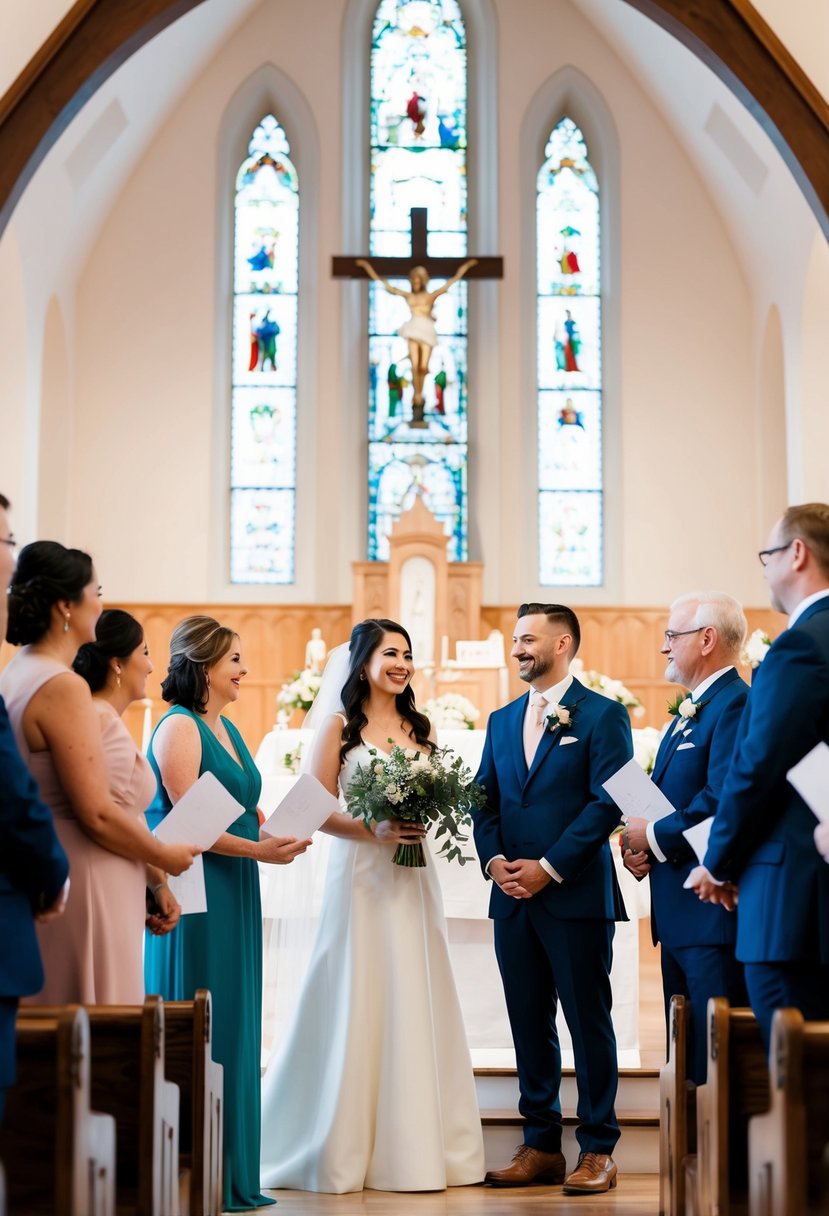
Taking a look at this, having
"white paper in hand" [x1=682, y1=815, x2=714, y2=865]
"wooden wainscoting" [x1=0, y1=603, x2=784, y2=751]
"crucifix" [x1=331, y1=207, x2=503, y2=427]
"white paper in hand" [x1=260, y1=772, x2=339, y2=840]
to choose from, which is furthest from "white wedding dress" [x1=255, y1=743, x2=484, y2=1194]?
"crucifix" [x1=331, y1=207, x2=503, y2=427]

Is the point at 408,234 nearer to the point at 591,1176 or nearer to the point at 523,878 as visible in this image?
the point at 523,878

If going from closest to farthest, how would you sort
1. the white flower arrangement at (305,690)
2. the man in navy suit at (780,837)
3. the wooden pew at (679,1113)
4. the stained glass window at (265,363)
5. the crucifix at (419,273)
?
the man in navy suit at (780,837)
the wooden pew at (679,1113)
the white flower arrangement at (305,690)
the crucifix at (419,273)
the stained glass window at (265,363)

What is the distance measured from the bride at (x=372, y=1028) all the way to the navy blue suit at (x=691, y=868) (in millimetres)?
748

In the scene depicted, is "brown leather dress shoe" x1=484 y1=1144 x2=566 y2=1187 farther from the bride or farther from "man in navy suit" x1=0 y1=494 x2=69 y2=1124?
"man in navy suit" x1=0 y1=494 x2=69 y2=1124

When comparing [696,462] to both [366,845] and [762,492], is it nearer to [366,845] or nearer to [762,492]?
[762,492]

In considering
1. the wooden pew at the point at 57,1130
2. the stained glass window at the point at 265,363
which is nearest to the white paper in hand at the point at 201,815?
the wooden pew at the point at 57,1130

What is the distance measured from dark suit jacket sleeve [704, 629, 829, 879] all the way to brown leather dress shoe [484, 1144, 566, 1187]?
1628 millimetres

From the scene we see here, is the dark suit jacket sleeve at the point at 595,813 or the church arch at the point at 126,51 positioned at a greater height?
the church arch at the point at 126,51

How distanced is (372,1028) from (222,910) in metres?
0.67

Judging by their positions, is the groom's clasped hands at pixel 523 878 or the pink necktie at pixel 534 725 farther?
the pink necktie at pixel 534 725

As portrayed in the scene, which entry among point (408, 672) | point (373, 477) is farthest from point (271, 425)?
point (408, 672)

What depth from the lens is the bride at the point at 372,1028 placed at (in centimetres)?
428

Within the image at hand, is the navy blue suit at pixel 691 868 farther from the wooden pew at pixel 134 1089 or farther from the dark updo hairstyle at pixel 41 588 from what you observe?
the dark updo hairstyle at pixel 41 588

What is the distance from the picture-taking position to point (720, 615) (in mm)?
4180
